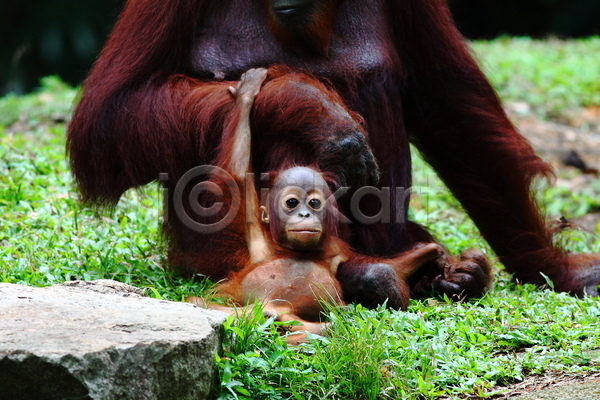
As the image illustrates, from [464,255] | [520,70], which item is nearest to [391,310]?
[464,255]

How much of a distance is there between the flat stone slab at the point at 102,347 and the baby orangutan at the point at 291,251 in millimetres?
433

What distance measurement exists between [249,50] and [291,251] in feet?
3.41

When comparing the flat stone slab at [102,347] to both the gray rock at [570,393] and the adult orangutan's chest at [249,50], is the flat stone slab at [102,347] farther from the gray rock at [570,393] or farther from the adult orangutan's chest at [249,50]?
the adult orangutan's chest at [249,50]

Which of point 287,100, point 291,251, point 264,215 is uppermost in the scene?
point 287,100

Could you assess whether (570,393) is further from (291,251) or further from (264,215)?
(264,215)

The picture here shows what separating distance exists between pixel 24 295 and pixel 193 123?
3.65ft

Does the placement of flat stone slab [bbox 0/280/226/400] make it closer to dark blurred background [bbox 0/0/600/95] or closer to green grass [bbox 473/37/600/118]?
green grass [bbox 473/37/600/118]

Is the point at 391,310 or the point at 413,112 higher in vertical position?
the point at 413,112

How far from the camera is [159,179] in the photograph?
3.62 m

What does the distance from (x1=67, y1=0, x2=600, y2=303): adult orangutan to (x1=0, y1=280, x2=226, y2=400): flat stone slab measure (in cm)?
81

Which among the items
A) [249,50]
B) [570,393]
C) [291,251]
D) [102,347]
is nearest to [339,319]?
[291,251]

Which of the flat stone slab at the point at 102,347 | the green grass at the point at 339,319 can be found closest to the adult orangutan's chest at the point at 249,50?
the green grass at the point at 339,319

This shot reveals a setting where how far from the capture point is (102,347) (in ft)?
7.31

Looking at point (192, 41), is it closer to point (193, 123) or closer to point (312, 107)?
point (193, 123)
